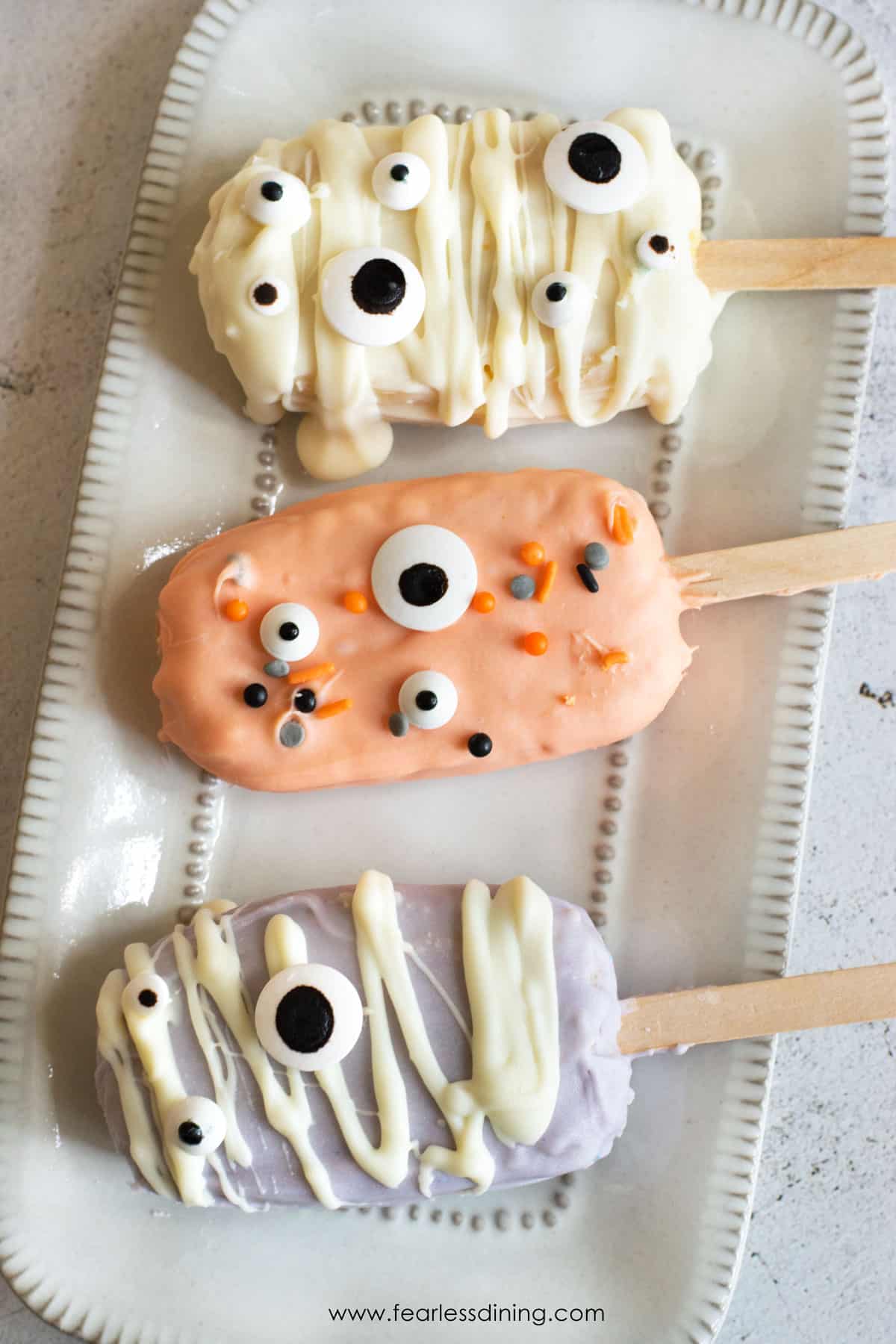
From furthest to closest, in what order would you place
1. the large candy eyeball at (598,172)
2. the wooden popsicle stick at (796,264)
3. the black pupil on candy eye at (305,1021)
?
1. the wooden popsicle stick at (796,264)
2. the large candy eyeball at (598,172)
3. the black pupil on candy eye at (305,1021)

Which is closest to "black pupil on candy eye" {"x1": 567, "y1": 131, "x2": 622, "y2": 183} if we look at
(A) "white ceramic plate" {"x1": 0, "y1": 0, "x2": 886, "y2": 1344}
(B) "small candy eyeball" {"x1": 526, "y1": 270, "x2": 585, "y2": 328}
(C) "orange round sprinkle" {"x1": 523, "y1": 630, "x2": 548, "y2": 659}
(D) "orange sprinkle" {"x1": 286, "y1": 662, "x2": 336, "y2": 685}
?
(B) "small candy eyeball" {"x1": 526, "y1": 270, "x2": 585, "y2": 328}

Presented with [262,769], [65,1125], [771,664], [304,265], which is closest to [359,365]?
[304,265]

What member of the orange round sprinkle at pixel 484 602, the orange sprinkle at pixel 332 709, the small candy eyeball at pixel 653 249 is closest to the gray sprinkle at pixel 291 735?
the orange sprinkle at pixel 332 709

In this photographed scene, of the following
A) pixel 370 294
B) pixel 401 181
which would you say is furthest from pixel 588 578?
pixel 401 181

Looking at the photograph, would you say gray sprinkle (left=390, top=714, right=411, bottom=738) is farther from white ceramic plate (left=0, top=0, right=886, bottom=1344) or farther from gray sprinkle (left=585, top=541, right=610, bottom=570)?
gray sprinkle (left=585, top=541, right=610, bottom=570)

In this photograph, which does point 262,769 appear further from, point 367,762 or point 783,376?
point 783,376

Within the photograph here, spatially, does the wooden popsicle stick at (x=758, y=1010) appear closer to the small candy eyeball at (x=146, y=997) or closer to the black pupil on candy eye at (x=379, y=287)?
the small candy eyeball at (x=146, y=997)
